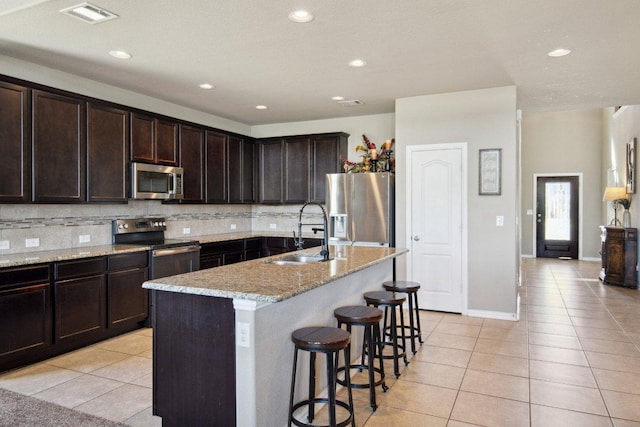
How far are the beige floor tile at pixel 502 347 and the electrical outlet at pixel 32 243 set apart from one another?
4186 millimetres

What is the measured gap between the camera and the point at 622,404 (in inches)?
111

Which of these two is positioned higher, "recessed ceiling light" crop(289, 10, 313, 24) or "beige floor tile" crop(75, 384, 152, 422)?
"recessed ceiling light" crop(289, 10, 313, 24)

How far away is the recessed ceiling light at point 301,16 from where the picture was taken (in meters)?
2.93

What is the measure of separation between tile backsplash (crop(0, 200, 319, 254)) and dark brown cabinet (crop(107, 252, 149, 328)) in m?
0.63

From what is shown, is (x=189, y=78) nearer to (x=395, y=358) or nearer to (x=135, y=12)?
(x=135, y=12)

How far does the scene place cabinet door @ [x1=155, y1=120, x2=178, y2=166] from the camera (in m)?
4.98

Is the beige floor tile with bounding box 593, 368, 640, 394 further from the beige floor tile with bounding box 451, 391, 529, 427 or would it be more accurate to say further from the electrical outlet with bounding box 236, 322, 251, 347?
the electrical outlet with bounding box 236, 322, 251, 347

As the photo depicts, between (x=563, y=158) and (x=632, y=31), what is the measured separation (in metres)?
7.78

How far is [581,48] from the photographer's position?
361cm

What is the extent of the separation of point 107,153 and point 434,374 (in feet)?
12.2

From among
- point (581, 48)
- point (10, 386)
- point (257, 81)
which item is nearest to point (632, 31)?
point (581, 48)

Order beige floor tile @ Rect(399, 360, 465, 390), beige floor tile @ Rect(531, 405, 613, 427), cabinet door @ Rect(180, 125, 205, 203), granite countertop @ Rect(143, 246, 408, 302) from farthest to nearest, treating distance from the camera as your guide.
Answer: cabinet door @ Rect(180, 125, 205, 203) → beige floor tile @ Rect(399, 360, 465, 390) → beige floor tile @ Rect(531, 405, 613, 427) → granite countertop @ Rect(143, 246, 408, 302)

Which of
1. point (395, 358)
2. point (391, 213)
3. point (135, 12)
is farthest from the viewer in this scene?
point (391, 213)

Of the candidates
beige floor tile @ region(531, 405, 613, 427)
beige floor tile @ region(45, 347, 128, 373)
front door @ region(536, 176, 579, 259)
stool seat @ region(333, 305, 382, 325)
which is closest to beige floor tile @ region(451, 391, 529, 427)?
beige floor tile @ region(531, 405, 613, 427)
